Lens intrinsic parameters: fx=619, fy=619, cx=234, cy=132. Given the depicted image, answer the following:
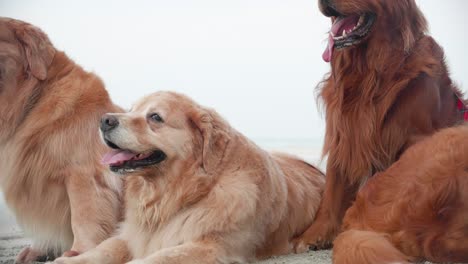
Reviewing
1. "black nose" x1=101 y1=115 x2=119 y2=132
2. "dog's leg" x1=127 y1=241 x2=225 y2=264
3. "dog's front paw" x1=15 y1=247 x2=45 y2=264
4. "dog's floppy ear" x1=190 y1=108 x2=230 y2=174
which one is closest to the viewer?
"dog's leg" x1=127 y1=241 x2=225 y2=264

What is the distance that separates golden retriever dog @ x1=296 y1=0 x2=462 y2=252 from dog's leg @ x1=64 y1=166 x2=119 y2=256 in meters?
1.37

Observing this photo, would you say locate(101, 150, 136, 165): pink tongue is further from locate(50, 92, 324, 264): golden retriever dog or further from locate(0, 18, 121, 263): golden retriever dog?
locate(0, 18, 121, 263): golden retriever dog

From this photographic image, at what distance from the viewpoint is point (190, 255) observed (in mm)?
3598

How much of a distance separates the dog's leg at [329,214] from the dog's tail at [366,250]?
3.29 ft

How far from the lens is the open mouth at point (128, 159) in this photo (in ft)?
12.4

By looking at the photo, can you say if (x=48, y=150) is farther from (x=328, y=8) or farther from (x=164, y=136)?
(x=328, y=8)

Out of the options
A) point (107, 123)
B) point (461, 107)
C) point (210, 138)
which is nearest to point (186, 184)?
point (210, 138)

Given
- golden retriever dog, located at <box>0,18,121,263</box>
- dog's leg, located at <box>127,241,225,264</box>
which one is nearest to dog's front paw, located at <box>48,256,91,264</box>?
dog's leg, located at <box>127,241,225,264</box>

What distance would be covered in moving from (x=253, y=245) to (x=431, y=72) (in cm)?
170

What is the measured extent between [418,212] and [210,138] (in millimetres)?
1369

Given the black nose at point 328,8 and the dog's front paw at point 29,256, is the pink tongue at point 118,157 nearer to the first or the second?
the dog's front paw at point 29,256

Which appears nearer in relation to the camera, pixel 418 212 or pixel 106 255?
pixel 418 212

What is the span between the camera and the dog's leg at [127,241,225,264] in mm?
3502

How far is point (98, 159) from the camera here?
4453 millimetres
